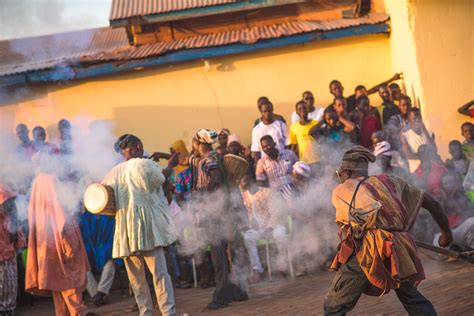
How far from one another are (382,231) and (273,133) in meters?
5.39

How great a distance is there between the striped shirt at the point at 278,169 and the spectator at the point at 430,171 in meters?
1.80

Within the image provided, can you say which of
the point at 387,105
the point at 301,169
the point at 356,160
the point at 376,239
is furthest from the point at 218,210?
the point at 387,105

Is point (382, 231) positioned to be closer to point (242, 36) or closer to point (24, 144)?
point (24, 144)

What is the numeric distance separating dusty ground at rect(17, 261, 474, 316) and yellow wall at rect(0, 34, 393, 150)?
3421 mm

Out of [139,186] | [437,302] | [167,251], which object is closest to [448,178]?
[437,302]

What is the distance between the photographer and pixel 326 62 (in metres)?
12.5

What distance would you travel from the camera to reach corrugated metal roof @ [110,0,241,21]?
12.7m

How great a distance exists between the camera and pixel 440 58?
38.2 feet

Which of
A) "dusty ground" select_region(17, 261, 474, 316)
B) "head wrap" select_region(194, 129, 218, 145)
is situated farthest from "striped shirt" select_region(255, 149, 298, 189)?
"head wrap" select_region(194, 129, 218, 145)

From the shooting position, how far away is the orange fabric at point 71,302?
26.7ft

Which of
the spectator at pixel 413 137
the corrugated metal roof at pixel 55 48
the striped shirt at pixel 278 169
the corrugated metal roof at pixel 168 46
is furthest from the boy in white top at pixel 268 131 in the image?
the corrugated metal roof at pixel 55 48

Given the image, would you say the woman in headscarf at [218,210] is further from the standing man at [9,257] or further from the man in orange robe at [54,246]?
the standing man at [9,257]

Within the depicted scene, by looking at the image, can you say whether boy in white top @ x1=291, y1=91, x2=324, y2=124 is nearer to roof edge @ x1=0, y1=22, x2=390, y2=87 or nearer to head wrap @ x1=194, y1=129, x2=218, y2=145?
roof edge @ x1=0, y1=22, x2=390, y2=87

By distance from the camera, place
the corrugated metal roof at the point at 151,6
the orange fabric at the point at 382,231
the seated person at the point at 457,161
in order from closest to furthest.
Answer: the orange fabric at the point at 382,231
the seated person at the point at 457,161
the corrugated metal roof at the point at 151,6
